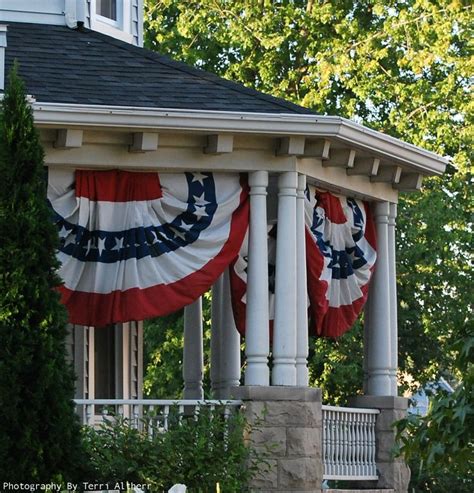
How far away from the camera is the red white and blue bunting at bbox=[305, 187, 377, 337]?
15.4 m

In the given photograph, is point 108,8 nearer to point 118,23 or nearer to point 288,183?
point 118,23

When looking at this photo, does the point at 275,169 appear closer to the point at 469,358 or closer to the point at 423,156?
the point at 423,156

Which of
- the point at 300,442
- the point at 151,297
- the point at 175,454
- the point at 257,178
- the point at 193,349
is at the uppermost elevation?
the point at 257,178

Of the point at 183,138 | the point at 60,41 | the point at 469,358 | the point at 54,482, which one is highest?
the point at 60,41

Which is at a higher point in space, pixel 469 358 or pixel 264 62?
pixel 264 62

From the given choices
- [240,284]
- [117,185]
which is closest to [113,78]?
[117,185]

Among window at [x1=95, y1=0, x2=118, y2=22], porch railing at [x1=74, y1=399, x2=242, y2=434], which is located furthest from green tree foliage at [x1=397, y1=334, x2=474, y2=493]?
window at [x1=95, y1=0, x2=118, y2=22]

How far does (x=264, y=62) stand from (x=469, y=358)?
918 inches

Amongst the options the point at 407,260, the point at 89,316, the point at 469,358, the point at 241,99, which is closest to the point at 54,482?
the point at 89,316

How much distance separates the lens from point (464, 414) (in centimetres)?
865

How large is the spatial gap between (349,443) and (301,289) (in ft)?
6.63

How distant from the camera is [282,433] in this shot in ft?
46.2

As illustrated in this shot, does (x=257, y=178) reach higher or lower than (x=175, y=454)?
higher

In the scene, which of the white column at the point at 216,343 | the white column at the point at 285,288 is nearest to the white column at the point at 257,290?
the white column at the point at 285,288
